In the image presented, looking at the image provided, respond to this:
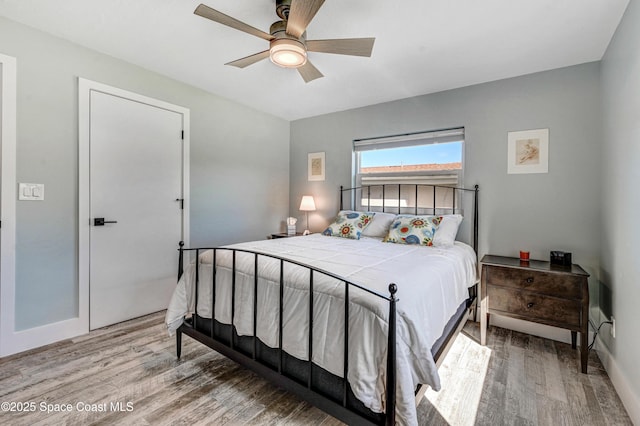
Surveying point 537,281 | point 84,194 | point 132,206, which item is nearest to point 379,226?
point 537,281

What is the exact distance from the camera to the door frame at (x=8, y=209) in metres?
2.14

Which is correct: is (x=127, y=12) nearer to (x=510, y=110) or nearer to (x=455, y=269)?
(x=455, y=269)

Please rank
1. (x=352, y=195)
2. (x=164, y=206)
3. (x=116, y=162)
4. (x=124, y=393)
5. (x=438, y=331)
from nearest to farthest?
1. (x=438, y=331)
2. (x=124, y=393)
3. (x=116, y=162)
4. (x=164, y=206)
5. (x=352, y=195)

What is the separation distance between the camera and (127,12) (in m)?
2.02

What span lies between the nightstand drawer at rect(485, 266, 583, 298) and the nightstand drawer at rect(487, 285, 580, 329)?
0.13ft

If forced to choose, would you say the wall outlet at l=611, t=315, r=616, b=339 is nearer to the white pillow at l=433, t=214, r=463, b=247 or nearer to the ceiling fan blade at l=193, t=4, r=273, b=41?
the white pillow at l=433, t=214, r=463, b=247

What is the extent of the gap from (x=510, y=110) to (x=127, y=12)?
331 centimetres

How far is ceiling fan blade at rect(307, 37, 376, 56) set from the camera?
1.88m

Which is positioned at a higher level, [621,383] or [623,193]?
[623,193]

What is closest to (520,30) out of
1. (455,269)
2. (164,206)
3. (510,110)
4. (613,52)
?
(613,52)

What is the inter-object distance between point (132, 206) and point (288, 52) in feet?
6.88

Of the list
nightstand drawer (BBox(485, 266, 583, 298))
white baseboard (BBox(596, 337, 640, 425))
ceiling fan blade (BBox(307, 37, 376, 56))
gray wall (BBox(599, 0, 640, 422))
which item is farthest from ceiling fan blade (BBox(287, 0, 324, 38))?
white baseboard (BBox(596, 337, 640, 425))

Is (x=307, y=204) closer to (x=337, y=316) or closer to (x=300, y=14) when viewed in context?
(x=300, y=14)

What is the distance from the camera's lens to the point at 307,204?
13.5 ft
